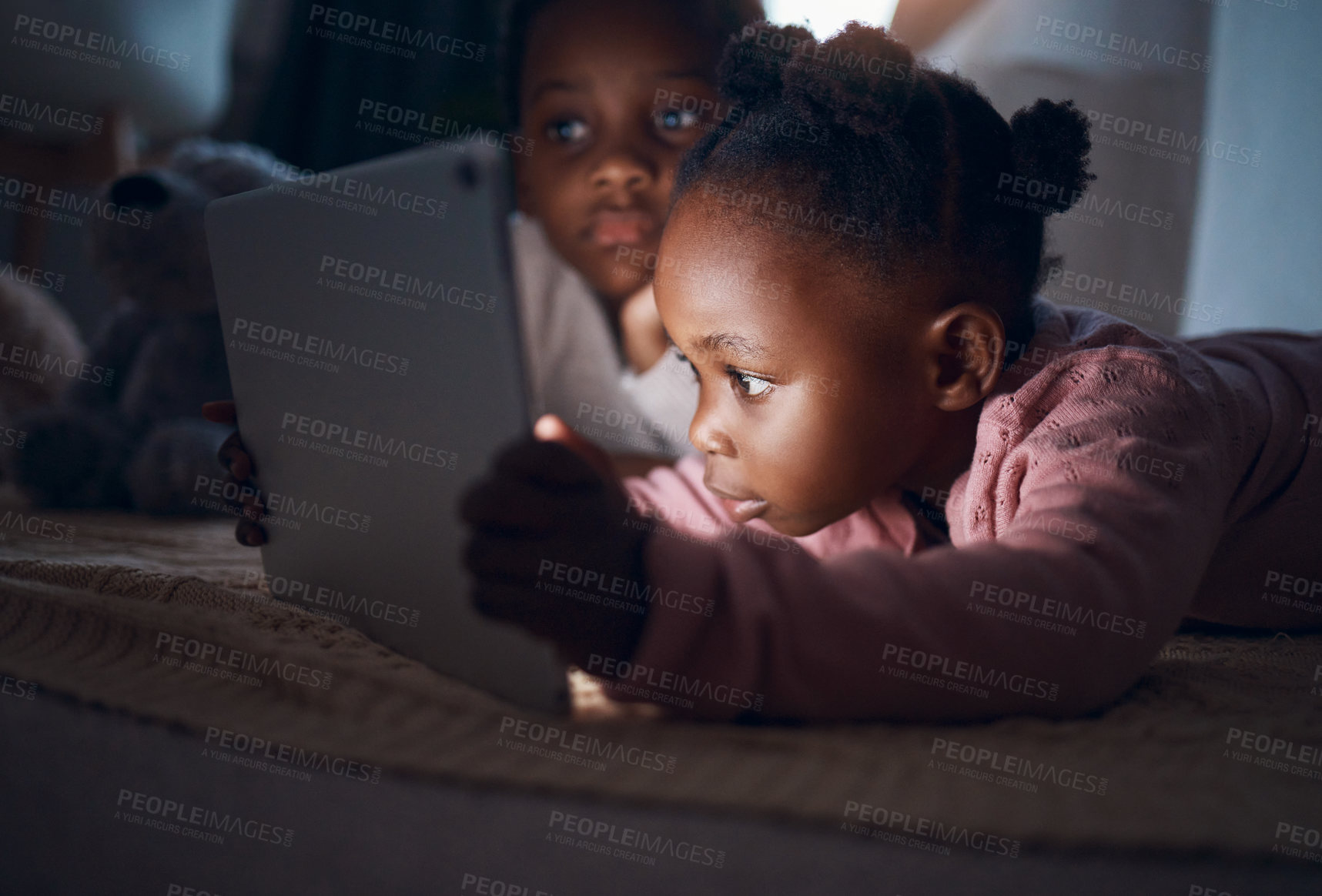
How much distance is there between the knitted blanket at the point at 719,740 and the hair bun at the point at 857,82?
454mm

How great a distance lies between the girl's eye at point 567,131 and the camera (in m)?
1.22

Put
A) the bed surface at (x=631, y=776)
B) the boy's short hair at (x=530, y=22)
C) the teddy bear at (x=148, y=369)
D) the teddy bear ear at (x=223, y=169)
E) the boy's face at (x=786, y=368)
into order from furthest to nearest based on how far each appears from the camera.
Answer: the boy's short hair at (x=530, y=22), the teddy bear ear at (x=223, y=169), the teddy bear at (x=148, y=369), the boy's face at (x=786, y=368), the bed surface at (x=631, y=776)

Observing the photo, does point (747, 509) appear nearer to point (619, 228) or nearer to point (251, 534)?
point (251, 534)

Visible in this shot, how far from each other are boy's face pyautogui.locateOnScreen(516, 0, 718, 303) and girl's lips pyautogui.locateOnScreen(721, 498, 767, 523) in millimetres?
534

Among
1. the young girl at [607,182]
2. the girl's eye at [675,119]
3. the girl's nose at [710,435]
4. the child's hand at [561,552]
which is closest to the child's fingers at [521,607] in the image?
the child's hand at [561,552]

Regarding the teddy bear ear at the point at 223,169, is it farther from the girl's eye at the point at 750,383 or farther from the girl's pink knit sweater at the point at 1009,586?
the girl's pink knit sweater at the point at 1009,586

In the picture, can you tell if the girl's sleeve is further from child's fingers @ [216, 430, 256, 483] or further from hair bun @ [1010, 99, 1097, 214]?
child's fingers @ [216, 430, 256, 483]

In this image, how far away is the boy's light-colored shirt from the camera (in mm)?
1313

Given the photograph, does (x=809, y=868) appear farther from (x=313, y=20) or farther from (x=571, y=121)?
(x=313, y=20)

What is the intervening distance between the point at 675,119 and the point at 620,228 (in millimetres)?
178

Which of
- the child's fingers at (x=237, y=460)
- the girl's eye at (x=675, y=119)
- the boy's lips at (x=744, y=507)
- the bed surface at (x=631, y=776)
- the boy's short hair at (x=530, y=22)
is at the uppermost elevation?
the boy's short hair at (x=530, y=22)

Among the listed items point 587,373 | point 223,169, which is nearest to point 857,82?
point 587,373

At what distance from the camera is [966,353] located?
0.65 meters

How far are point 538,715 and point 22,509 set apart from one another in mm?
893
